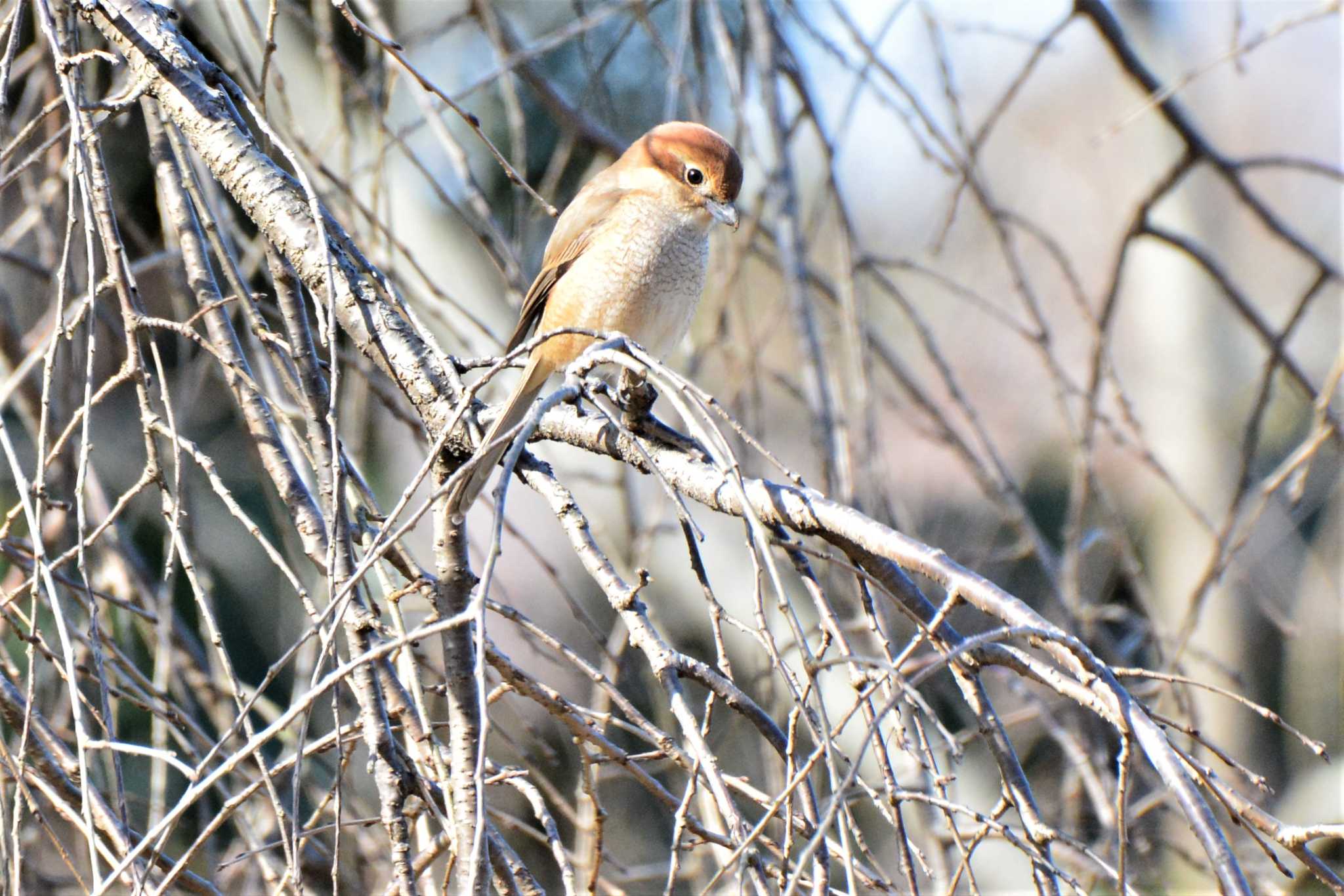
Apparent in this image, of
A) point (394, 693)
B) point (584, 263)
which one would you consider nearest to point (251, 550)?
point (584, 263)

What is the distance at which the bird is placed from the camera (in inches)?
119

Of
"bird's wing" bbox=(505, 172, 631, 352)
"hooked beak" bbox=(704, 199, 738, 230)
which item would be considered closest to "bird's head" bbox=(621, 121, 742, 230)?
"hooked beak" bbox=(704, 199, 738, 230)

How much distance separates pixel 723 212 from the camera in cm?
299

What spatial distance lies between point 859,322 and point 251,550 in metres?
5.40

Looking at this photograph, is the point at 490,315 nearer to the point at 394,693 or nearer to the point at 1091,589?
the point at 394,693

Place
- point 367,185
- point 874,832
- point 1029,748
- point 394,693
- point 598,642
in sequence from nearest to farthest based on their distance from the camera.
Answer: point 394,693, point 598,642, point 367,185, point 874,832, point 1029,748

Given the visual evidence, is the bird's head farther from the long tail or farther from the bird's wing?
the long tail

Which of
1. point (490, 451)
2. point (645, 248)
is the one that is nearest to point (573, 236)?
point (645, 248)

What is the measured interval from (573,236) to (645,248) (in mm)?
281

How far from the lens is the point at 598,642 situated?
7.62ft

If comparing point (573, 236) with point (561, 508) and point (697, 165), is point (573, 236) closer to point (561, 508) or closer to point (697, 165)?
point (697, 165)

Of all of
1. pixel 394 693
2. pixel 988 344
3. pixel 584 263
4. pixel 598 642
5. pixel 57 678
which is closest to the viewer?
pixel 394 693

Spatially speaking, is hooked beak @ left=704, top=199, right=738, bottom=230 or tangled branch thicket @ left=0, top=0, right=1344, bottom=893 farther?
hooked beak @ left=704, top=199, right=738, bottom=230

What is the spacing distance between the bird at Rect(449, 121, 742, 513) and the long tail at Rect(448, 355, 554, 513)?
0.69 ft
